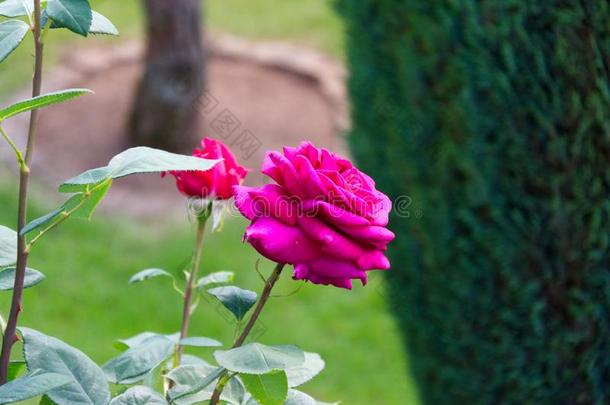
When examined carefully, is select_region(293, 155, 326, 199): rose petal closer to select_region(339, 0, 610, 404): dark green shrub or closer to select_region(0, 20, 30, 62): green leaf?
select_region(0, 20, 30, 62): green leaf

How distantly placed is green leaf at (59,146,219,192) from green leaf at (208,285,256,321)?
171 millimetres

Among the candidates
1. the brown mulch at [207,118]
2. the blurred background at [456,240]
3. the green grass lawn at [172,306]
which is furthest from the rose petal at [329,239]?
the brown mulch at [207,118]

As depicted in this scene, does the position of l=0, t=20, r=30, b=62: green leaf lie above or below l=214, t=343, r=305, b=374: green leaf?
above

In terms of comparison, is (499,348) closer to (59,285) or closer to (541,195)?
(541,195)

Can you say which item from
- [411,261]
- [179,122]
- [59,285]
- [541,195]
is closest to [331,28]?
[179,122]

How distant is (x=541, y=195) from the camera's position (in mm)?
1946

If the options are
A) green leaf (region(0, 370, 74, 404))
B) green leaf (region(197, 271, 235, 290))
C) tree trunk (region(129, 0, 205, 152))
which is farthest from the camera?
tree trunk (region(129, 0, 205, 152))

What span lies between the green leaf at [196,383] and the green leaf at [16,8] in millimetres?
413

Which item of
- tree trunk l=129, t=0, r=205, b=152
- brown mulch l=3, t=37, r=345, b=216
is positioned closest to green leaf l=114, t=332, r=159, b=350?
brown mulch l=3, t=37, r=345, b=216

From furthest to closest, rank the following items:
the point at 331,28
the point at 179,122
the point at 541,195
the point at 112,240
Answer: the point at 331,28, the point at 179,122, the point at 112,240, the point at 541,195

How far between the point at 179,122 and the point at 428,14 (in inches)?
110

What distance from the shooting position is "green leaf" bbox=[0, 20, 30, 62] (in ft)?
2.87

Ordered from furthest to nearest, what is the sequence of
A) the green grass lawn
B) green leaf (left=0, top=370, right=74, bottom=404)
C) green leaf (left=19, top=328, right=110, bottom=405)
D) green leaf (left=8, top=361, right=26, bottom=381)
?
the green grass lawn → green leaf (left=8, top=361, right=26, bottom=381) → green leaf (left=19, top=328, right=110, bottom=405) → green leaf (left=0, top=370, right=74, bottom=404)

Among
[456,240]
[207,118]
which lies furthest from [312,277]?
[207,118]
